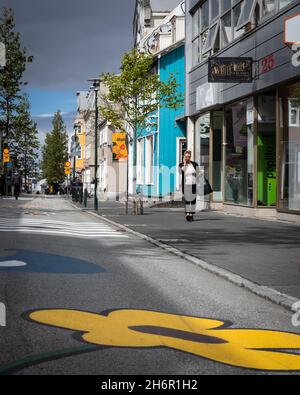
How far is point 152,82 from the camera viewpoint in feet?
91.1

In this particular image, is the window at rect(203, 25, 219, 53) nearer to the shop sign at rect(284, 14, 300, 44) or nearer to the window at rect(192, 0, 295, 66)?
the window at rect(192, 0, 295, 66)

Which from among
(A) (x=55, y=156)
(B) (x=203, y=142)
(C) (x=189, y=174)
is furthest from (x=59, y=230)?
(A) (x=55, y=156)

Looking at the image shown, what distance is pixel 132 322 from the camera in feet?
18.7

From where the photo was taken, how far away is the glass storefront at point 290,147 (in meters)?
18.4

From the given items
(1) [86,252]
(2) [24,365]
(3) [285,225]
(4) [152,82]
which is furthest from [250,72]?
(2) [24,365]

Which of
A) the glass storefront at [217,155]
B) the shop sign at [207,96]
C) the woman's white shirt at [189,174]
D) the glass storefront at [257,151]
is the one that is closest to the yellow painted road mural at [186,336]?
the glass storefront at [257,151]

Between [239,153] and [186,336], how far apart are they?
18721 millimetres

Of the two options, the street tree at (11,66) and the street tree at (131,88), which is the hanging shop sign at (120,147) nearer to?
the street tree at (131,88)

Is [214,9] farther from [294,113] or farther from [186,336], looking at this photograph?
[186,336]

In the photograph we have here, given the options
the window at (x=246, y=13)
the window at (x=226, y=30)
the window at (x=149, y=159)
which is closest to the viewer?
the window at (x=246, y=13)

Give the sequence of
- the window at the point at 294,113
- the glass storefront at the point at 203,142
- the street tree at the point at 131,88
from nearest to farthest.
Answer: the window at the point at 294,113
the street tree at the point at 131,88
the glass storefront at the point at 203,142

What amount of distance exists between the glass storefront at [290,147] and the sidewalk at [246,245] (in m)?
0.85
